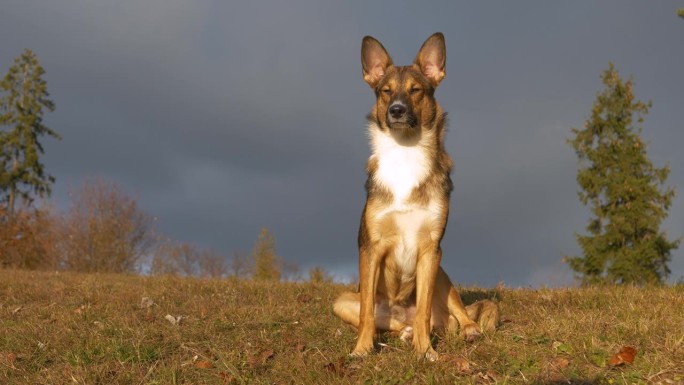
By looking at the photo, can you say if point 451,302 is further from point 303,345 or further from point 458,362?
point 303,345

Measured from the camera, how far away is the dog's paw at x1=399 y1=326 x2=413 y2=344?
6.48 m

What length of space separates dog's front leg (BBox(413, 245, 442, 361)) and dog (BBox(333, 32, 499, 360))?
0.01 metres

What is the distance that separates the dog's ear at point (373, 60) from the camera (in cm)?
700

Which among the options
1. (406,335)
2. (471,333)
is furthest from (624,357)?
(406,335)

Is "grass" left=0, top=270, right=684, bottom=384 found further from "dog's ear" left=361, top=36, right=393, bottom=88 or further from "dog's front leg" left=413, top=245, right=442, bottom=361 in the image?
"dog's ear" left=361, top=36, right=393, bottom=88

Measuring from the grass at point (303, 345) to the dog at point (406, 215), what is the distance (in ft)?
1.07

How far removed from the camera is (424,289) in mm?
6172

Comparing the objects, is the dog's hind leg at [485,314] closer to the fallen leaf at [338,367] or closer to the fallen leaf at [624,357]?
the fallen leaf at [624,357]

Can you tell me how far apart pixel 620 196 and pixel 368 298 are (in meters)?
27.1

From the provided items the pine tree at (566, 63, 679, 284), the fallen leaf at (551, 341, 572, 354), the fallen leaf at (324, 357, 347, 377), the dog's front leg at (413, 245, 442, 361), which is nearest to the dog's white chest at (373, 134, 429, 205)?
the dog's front leg at (413, 245, 442, 361)

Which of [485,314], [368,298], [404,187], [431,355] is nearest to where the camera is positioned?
[431,355]

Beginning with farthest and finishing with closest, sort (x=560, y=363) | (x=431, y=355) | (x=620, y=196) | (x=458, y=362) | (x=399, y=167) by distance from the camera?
(x=620, y=196) < (x=399, y=167) < (x=431, y=355) < (x=458, y=362) < (x=560, y=363)

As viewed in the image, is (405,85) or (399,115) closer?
(399,115)

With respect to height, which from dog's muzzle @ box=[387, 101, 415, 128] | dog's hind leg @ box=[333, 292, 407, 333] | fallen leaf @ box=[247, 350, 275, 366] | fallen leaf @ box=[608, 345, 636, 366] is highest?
dog's muzzle @ box=[387, 101, 415, 128]
